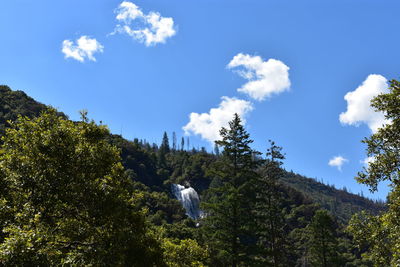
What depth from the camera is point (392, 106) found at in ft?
36.4

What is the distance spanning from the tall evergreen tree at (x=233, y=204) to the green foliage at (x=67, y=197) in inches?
436

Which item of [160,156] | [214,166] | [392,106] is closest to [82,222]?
[392,106]

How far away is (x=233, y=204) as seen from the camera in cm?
1942

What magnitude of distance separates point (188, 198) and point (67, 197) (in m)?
97.4

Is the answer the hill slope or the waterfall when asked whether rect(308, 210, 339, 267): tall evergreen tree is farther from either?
the waterfall

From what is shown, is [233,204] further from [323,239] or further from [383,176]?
[323,239]

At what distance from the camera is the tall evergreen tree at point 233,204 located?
64.2 feet

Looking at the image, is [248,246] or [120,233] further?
[248,246]

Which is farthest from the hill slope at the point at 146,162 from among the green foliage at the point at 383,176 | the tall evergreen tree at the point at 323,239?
the green foliage at the point at 383,176

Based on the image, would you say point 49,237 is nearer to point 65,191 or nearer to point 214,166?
point 65,191

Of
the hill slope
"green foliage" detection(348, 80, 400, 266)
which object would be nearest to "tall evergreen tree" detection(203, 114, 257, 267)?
"green foliage" detection(348, 80, 400, 266)

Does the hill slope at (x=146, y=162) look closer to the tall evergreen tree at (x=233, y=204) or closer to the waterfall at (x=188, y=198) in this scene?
A: the waterfall at (x=188, y=198)

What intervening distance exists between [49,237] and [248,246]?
15.7 m

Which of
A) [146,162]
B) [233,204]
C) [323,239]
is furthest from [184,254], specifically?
[146,162]
